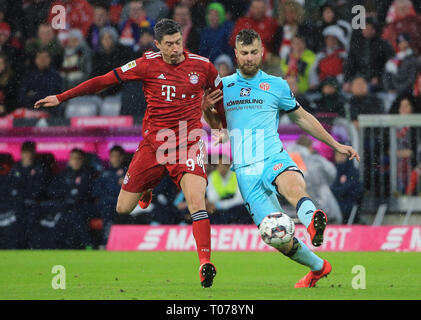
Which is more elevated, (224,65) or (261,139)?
(224,65)

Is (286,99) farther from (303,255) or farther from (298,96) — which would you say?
(298,96)

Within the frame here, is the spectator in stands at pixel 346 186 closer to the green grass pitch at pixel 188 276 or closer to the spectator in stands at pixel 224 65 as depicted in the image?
the green grass pitch at pixel 188 276

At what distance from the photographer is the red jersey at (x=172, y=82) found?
840 cm

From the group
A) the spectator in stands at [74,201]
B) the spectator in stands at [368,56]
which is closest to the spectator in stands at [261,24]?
the spectator in stands at [368,56]

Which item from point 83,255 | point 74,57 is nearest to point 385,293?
point 83,255

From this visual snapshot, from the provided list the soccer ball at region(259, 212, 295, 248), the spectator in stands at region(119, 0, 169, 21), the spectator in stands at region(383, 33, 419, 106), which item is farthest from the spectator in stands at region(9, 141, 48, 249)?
the soccer ball at region(259, 212, 295, 248)

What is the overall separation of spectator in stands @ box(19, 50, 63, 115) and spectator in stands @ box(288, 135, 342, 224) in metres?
4.73

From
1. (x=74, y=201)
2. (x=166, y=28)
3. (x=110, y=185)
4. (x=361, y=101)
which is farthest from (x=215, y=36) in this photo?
(x=166, y=28)

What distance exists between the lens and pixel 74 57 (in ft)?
53.9

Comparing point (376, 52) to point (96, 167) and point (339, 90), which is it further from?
point (96, 167)

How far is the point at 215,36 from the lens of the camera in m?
15.7

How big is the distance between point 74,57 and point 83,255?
5031 millimetres

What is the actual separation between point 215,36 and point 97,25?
2574 mm

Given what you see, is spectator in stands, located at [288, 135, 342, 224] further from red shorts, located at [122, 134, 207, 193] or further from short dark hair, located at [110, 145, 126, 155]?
red shorts, located at [122, 134, 207, 193]
